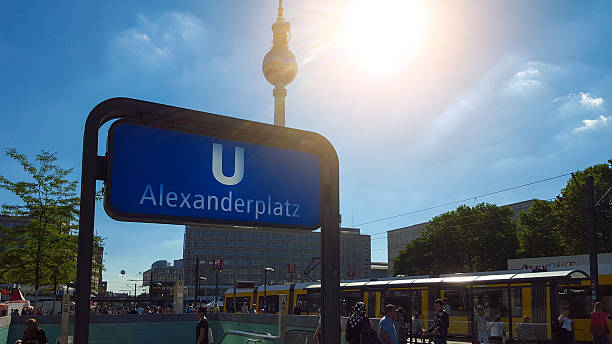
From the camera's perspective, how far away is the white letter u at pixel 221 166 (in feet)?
9.05

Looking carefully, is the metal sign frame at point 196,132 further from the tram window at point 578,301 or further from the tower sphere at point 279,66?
the tower sphere at point 279,66

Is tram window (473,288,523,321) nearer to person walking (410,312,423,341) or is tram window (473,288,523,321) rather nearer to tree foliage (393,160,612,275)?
person walking (410,312,423,341)

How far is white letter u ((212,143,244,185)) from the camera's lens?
2758mm

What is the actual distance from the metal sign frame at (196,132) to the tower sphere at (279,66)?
3410 cm

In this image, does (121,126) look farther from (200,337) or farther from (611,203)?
(611,203)

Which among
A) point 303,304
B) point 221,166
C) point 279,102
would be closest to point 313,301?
point 303,304

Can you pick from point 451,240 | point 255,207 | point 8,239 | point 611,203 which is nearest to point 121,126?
point 255,207

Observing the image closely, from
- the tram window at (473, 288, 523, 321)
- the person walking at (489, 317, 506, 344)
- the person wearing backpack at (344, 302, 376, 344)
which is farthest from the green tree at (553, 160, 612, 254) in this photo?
the person wearing backpack at (344, 302, 376, 344)

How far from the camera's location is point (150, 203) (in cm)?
254

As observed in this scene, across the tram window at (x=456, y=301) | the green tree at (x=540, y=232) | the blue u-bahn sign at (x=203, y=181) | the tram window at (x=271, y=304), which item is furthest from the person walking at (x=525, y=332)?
the green tree at (x=540, y=232)

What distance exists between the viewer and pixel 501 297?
20078 millimetres

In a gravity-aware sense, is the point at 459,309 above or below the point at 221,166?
below

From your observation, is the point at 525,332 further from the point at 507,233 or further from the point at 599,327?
the point at 507,233

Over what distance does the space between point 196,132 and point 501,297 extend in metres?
19.5
